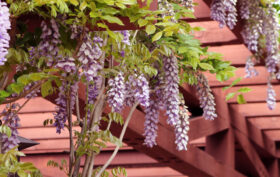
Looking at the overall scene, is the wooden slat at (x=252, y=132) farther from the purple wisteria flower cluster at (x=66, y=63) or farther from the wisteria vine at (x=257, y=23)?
the purple wisteria flower cluster at (x=66, y=63)

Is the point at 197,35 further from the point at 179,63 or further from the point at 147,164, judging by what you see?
the point at 147,164

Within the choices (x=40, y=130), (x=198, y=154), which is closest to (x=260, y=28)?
(x=198, y=154)

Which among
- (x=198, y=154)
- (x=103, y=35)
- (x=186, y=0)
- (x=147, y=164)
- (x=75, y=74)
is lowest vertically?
(x=147, y=164)

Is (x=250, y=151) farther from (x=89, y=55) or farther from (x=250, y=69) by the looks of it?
(x=89, y=55)

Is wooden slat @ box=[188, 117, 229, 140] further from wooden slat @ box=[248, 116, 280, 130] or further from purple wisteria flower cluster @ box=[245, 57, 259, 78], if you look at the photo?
wooden slat @ box=[248, 116, 280, 130]

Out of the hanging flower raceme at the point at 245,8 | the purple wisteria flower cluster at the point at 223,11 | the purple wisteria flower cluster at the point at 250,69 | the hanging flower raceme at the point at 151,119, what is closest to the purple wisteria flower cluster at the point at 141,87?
the hanging flower raceme at the point at 151,119

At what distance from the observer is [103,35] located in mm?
2564

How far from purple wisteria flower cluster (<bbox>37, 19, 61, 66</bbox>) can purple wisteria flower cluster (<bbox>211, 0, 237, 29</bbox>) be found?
1.46m

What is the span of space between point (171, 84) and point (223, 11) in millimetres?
636

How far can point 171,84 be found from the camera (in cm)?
313

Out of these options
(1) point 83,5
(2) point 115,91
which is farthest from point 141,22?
(2) point 115,91

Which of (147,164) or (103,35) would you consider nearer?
(103,35)

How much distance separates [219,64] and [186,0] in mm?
602

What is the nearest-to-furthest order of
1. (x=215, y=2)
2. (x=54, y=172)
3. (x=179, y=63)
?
(x=179, y=63)
(x=215, y=2)
(x=54, y=172)
